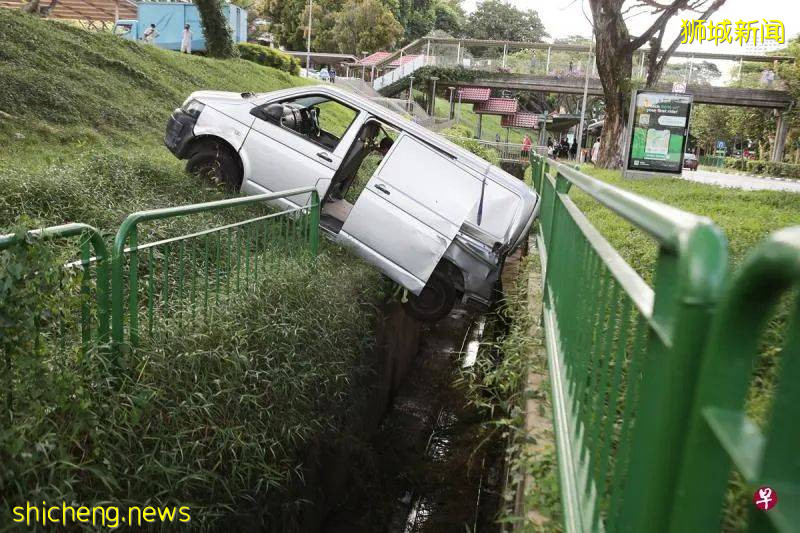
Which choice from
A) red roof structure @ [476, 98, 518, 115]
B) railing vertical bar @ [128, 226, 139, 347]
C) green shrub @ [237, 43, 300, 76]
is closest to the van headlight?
railing vertical bar @ [128, 226, 139, 347]

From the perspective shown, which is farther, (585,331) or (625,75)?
(625,75)

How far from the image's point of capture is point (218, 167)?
25.5ft

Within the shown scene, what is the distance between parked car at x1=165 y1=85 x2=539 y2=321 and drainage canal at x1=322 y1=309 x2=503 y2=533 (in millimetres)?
1143

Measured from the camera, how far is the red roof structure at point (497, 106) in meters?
41.7

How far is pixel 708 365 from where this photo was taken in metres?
0.99

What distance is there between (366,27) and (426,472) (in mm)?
52615

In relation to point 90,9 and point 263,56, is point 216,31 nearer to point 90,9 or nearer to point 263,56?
point 90,9

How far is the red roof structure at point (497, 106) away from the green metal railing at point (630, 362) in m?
39.8

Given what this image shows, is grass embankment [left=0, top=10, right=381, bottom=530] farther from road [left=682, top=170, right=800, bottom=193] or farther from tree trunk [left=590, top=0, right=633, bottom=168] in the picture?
tree trunk [left=590, top=0, right=633, bottom=168]

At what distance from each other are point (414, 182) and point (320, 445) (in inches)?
118

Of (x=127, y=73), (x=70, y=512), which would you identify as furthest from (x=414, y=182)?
(x=127, y=73)

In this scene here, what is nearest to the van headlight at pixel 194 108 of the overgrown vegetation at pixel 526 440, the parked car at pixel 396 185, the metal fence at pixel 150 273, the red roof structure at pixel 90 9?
the parked car at pixel 396 185

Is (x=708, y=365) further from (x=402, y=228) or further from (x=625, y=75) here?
(x=625, y=75)
